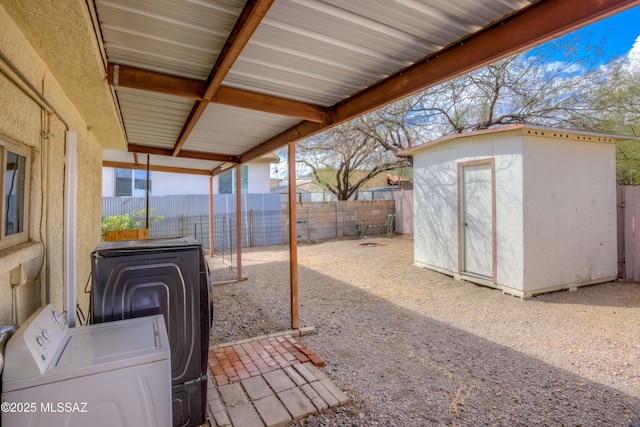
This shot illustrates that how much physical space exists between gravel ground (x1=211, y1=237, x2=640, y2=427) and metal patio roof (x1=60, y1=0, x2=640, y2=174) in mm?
2286

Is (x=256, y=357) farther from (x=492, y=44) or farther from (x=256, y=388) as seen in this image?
(x=492, y=44)

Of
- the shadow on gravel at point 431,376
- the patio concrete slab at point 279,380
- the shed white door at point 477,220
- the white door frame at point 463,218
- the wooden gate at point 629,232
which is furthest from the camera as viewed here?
the wooden gate at point 629,232

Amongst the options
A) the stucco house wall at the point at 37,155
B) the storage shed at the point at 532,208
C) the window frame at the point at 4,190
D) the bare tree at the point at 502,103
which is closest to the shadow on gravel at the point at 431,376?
the stucco house wall at the point at 37,155

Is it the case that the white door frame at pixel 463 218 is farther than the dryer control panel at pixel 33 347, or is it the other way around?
the white door frame at pixel 463 218

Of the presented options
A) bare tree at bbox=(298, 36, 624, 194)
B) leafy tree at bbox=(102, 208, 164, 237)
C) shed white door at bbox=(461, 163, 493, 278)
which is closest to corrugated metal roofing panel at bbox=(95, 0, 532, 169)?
shed white door at bbox=(461, 163, 493, 278)

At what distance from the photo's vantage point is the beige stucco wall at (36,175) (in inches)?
58.0

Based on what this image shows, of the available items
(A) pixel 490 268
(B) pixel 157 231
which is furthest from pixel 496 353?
(B) pixel 157 231

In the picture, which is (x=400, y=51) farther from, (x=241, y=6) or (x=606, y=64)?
(x=606, y=64)

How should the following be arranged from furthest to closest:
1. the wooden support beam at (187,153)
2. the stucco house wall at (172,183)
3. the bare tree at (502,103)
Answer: the stucco house wall at (172,183) < the bare tree at (502,103) < the wooden support beam at (187,153)

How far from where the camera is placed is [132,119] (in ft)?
12.4

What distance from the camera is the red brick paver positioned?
9.23 ft

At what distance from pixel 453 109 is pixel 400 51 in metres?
9.08

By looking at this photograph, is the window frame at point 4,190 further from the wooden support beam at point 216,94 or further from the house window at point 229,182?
the house window at point 229,182

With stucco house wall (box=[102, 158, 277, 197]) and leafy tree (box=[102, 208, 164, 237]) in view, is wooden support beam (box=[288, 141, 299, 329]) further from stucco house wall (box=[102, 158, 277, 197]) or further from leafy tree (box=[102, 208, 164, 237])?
stucco house wall (box=[102, 158, 277, 197])
